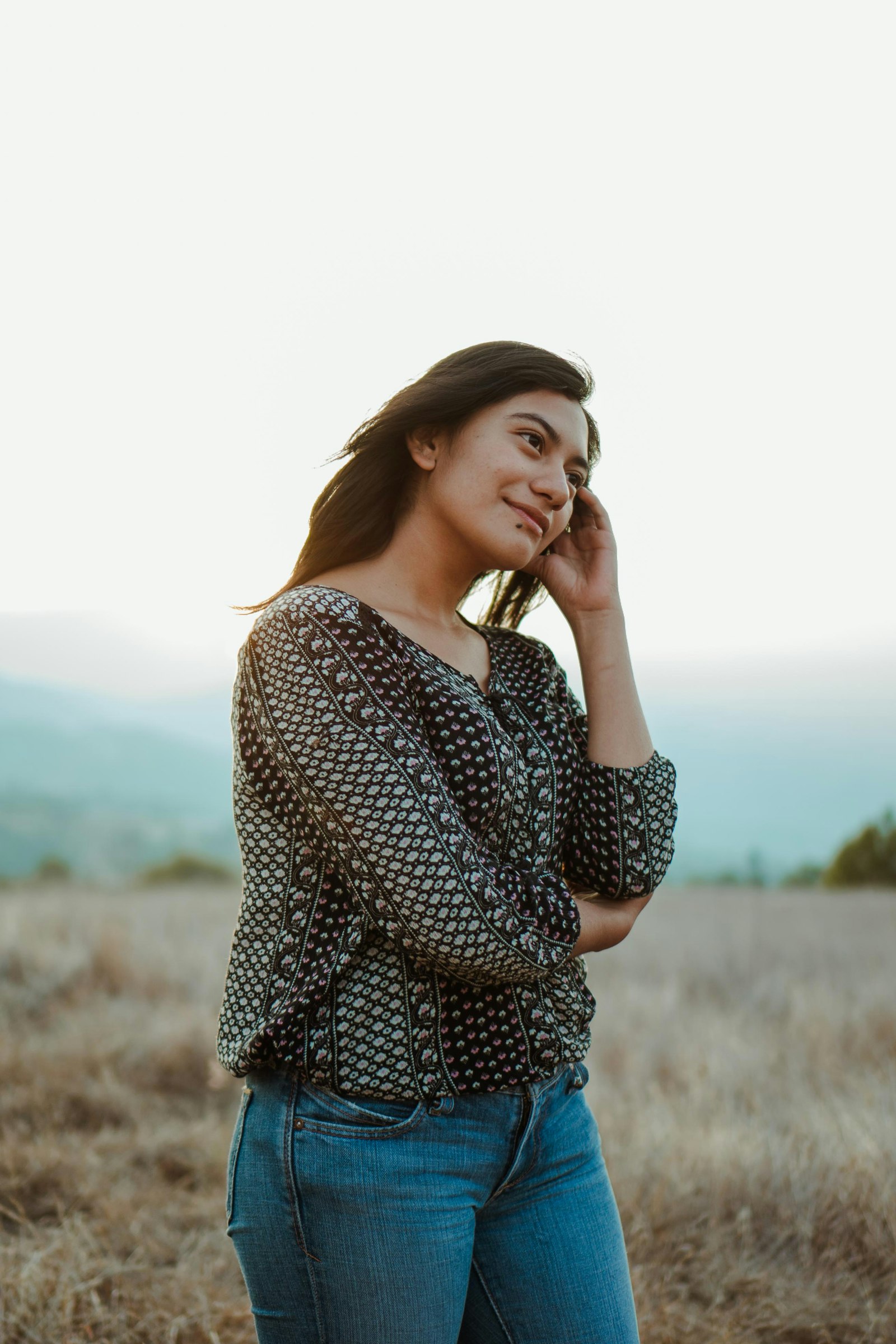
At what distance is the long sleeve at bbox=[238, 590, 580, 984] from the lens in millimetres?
1546

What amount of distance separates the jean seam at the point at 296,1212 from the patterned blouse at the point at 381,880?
0.08 meters

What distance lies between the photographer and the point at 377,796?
1.55 m

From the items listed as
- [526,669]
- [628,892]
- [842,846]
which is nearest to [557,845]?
[628,892]

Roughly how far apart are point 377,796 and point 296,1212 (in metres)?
0.60

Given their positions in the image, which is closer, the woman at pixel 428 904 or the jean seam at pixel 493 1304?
the woman at pixel 428 904

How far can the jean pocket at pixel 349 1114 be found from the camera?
156 centimetres

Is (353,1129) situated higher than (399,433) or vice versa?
(399,433)

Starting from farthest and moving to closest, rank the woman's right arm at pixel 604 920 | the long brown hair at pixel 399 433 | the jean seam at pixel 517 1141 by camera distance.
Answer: the long brown hair at pixel 399 433 < the woman's right arm at pixel 604 920 < the jean seam at pixel 517 1141

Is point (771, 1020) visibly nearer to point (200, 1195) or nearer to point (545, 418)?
point (200, 1195)

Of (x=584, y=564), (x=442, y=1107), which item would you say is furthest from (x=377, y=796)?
(x=584, y=564)

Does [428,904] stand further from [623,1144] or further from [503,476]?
[623,1144]

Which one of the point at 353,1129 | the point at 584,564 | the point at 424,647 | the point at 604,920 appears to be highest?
the point at 584,564

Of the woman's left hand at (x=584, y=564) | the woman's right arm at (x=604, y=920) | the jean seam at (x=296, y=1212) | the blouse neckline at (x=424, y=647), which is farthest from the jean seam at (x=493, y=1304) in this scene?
the woman's left hand at (x=584, y=564)

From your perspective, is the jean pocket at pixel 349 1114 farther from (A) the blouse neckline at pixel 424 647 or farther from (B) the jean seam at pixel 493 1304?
(A) the blouse neckline at pixel 424 647
